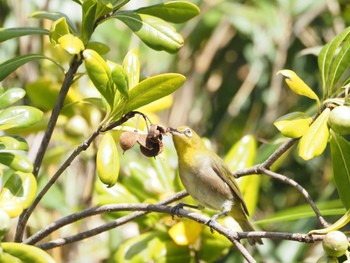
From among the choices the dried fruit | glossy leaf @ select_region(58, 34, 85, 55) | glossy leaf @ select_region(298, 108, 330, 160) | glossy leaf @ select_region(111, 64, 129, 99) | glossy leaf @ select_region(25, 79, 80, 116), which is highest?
glossy leaf @ select_region(58, 34, 85, 55)

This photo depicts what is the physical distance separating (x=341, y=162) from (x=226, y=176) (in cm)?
72

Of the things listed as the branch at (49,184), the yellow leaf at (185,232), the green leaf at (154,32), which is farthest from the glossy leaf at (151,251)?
the green leaf at (154,32)

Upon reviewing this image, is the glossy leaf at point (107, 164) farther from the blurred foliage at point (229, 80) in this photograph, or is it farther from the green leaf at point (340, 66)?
the blurred foliage at point (229, 80)

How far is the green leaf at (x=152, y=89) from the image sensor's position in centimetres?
123

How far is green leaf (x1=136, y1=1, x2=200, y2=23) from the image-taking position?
1.43 meters

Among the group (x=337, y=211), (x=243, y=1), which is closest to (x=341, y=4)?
(x=243, y=1)

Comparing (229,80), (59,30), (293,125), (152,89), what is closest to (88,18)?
(59,30)

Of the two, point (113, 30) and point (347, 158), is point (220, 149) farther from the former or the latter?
point (347, 158)

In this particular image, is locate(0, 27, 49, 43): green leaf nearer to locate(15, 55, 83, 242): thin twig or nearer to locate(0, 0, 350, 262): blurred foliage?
locate(15, 55, 83, 242): thin twig

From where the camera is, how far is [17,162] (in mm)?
1259

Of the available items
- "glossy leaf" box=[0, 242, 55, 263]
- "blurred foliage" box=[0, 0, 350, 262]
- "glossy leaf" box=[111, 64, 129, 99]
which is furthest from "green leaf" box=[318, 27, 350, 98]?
"blurred foliage" box=[0, 0, 350, 262]

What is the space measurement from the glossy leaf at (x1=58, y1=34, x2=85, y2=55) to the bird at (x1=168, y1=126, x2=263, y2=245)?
81cm

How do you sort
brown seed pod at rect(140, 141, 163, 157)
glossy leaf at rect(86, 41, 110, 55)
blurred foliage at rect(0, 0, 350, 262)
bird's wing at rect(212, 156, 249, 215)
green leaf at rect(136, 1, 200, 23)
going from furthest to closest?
1. blurred foliage at rect(0, 0, 350, 262)
2. bird's wing at rect(212, 156, 249, 215)
3. glossy leaf at rect(86, 41, 110, 55)
4. green leaf at rect(136, 1, 200, 23)
5. brown seed pod at rect(140, 141, 163, 157)

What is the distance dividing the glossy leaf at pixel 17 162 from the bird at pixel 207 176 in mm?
758
